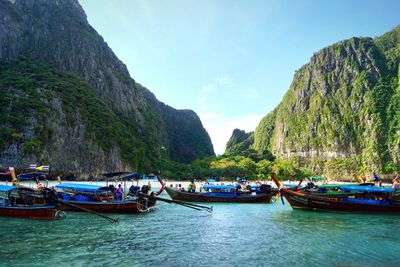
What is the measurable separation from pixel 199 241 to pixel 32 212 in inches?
611

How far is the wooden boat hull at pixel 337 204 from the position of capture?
35.4 metres

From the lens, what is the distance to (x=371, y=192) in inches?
1453

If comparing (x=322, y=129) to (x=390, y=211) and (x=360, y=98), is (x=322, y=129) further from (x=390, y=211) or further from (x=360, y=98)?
(x=390, y=211)

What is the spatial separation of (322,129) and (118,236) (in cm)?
18932

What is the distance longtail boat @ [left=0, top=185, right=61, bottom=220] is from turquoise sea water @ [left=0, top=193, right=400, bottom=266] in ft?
2.51

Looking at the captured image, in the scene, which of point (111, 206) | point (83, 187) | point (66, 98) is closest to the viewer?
point (111, 206)

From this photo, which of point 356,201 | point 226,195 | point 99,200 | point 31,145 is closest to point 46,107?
point 31,145

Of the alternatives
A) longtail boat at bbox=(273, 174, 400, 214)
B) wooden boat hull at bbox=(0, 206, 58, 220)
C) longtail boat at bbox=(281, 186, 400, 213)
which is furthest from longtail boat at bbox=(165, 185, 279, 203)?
wooden boat hull at bbox=(0, 206, 58, 220)

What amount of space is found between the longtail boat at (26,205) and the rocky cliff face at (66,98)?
172 ft

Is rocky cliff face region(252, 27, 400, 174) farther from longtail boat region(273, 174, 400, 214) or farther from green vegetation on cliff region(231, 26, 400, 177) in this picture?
longtail boat region(273, 174, 400, 214)

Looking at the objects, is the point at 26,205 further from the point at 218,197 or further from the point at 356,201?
the point at 356,201

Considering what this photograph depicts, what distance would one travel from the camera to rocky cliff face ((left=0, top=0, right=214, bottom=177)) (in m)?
83.7

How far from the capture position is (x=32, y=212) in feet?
87.0

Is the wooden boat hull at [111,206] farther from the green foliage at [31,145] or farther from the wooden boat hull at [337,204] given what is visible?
the green foliage at [31,145]
